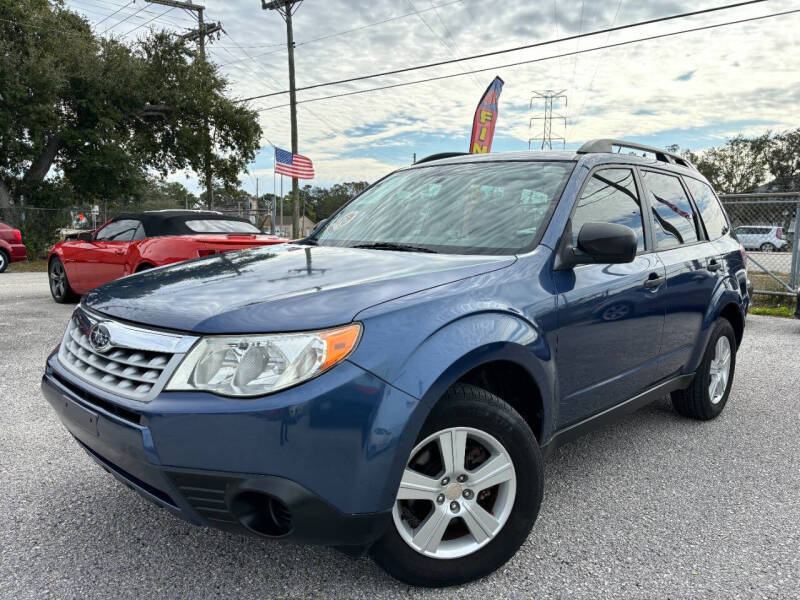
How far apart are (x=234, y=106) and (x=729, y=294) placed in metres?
24.0

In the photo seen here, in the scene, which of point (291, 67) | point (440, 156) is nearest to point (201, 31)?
point (291, 67)

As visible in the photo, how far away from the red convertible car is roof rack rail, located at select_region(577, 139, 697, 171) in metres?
4.20

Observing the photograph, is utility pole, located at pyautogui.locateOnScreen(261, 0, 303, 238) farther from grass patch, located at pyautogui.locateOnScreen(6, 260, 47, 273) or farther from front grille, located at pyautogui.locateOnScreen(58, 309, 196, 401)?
front grille, located at pyautogui.locateOnScreen(58, 309, 196, 401)

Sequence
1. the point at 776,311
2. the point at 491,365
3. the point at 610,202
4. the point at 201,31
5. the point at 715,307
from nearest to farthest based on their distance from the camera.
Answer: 1. the point at 491,365
2. the point at 610,202
3. the point at 715,307
4. the point at 776,311
5. the point at 201,31

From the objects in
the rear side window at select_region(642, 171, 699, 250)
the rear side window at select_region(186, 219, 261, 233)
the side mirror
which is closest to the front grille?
the side mirror

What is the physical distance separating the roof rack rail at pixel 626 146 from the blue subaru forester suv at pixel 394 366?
0.05m

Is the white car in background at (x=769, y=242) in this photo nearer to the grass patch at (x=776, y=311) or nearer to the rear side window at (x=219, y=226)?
the grass patch at (x=776, y=311)

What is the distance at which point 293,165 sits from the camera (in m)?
21.7

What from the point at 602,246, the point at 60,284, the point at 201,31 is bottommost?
the point at 60,284

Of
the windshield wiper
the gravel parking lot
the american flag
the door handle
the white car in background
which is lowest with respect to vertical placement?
the gravel parking lot

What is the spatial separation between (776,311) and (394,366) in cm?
999

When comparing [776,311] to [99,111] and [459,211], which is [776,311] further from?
[99,111]

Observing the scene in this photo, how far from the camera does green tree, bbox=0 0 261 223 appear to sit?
795 inches

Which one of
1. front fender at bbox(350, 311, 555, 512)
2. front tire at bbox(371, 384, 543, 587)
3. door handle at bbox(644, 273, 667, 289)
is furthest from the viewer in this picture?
door handle at bbox(644, 273, 667, 289)
